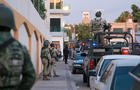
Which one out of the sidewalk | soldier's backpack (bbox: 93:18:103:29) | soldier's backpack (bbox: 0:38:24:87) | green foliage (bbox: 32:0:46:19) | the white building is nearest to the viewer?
soldier's backpack (bbox: 0:38:24:87)

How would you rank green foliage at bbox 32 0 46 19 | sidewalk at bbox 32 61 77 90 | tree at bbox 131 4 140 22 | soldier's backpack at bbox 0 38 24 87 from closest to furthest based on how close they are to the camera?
soldier's backpack at bbox 0 38 24 87 < sidewalk at bbox 32 61 77 90 < green foliage at bbox 32 0 46 19 < tree at bbox 131 4 140 22

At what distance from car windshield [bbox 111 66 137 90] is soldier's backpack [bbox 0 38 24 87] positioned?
3308 millimetres

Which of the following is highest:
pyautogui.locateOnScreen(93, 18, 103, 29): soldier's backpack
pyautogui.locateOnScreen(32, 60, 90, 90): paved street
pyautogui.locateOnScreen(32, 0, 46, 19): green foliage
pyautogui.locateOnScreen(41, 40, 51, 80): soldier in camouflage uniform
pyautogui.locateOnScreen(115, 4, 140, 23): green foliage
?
pyautogui.locateOnScreen(115, 4, 140, 23): green foliage

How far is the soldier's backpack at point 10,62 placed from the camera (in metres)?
3.58

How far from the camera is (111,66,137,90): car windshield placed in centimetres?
670

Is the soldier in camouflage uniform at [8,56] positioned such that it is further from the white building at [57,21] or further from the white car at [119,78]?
the white building at [57,21]

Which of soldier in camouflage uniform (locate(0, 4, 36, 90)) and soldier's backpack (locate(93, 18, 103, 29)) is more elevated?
A: soldier's backpack (locate(93, 18, 103, 29))

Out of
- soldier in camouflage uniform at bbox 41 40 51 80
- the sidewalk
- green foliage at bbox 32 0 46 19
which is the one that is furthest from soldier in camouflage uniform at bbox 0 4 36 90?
green foliage at bbox 32 0 46 19

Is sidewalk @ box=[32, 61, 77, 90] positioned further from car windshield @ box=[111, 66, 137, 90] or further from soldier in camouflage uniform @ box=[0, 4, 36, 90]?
soldier in camouflage uniform @ box=[0, 4, 36, 90]

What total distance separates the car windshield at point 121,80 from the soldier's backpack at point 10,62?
10.9ft

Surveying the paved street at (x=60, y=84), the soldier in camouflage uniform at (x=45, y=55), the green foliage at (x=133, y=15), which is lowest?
the paved street at (x=60, y=84)

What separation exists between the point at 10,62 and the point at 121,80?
3.70 meters

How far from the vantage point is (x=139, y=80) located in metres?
4.75

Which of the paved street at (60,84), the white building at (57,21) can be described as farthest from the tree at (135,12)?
the paved street at (60,84)
